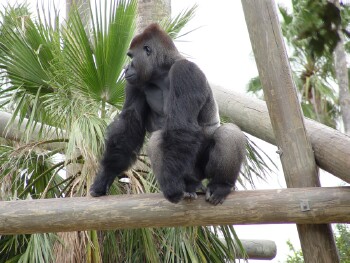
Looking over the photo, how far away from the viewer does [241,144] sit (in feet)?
14.0

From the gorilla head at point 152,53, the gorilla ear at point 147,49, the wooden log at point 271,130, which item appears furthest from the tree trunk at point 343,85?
the gorilla ear at point 147,49

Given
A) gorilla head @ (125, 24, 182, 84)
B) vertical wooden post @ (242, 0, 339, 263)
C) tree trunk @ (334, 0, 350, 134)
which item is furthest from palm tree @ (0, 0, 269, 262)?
tree trunk @ (334, 0, 350, 134)

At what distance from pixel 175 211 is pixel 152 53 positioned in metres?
1.24

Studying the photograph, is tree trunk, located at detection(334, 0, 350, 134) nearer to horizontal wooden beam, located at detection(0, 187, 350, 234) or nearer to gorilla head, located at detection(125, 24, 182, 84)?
gorilla head, located at detection(125, 24, 182, 84)

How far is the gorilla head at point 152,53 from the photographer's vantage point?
4.64 m

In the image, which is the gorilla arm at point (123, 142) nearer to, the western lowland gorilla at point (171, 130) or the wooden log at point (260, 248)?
the western lowland gorilla at point (171, 130)

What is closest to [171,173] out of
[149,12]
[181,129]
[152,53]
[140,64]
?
[181,129]

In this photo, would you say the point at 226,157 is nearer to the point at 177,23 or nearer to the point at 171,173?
the point at 171,173

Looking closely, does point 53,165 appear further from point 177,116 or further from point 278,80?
point 278,80

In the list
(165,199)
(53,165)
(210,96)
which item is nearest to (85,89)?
(53,165)

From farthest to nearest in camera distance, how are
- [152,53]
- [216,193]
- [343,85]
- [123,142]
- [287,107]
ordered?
1. [343,85]
2. [152,53]
3. [123,142]
4. [287,107]
5. [216,193]

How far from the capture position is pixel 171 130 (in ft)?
13.7

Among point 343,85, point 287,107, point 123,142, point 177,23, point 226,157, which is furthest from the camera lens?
point 343,85

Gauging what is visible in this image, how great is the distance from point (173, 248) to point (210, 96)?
1193 millimetres
